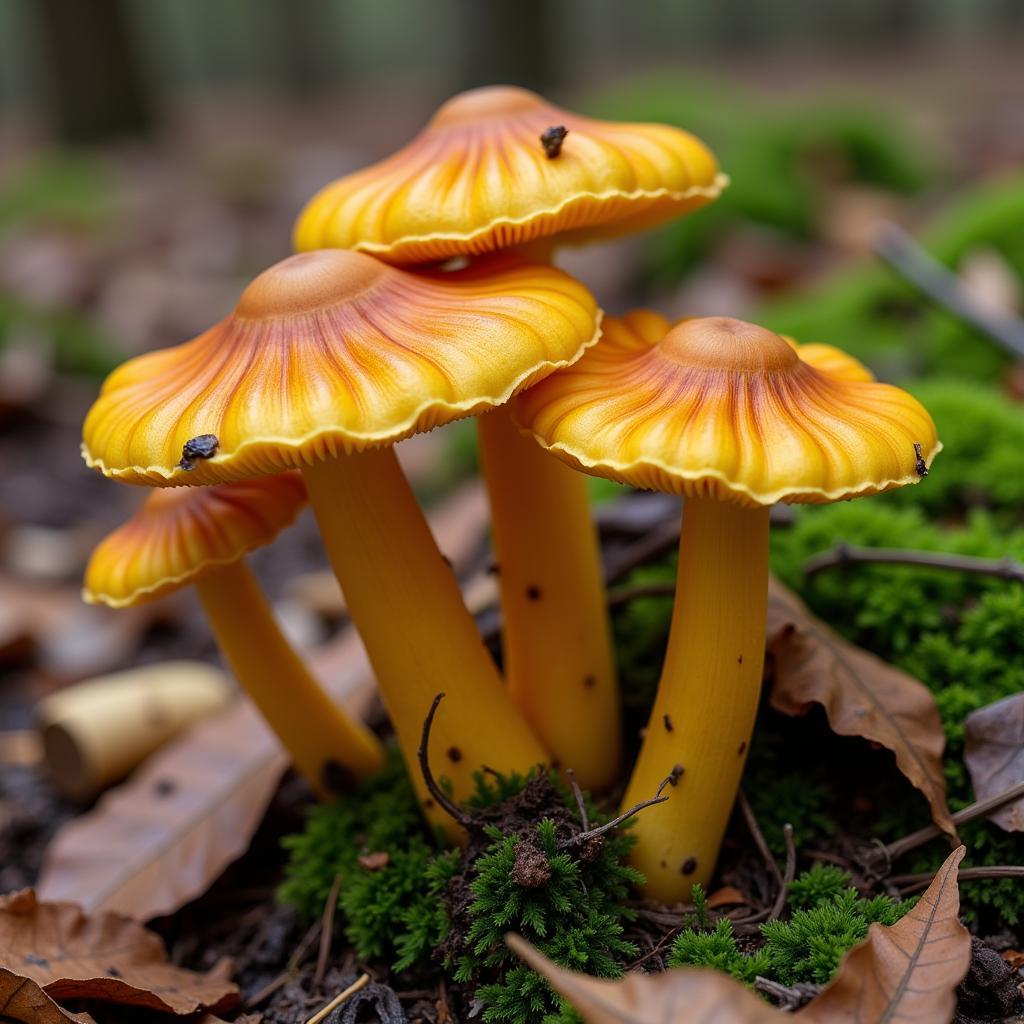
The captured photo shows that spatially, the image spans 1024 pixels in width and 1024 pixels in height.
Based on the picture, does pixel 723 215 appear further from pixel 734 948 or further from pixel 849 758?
pixel 734 948

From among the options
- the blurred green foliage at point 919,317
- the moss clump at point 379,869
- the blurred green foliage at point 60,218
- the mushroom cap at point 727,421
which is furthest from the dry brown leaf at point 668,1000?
the blurred green foliage at point 60,218

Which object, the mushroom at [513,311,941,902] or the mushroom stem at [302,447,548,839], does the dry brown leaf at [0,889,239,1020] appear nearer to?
the mushroom stem at [302,447,548,839]

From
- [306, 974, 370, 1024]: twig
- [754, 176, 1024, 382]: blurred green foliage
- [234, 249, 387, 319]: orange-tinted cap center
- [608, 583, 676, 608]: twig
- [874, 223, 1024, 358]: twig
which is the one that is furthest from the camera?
[754, 176, 1024, 382]: blurred green foliage

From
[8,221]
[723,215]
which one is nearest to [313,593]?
[723,215]

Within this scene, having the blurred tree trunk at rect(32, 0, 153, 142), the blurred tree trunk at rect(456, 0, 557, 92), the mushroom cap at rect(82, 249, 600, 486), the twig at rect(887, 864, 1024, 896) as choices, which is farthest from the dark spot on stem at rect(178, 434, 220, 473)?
the blurred tree trunk at rect(32, 0, 153, 142)

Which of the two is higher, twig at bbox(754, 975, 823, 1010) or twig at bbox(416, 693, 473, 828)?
twig at bbox(416, 693, 473, 828)

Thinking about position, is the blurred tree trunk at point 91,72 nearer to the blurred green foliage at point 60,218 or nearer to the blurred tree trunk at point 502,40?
the blurred green foliage at point 60,218

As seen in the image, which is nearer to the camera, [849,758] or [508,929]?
[508,929]
